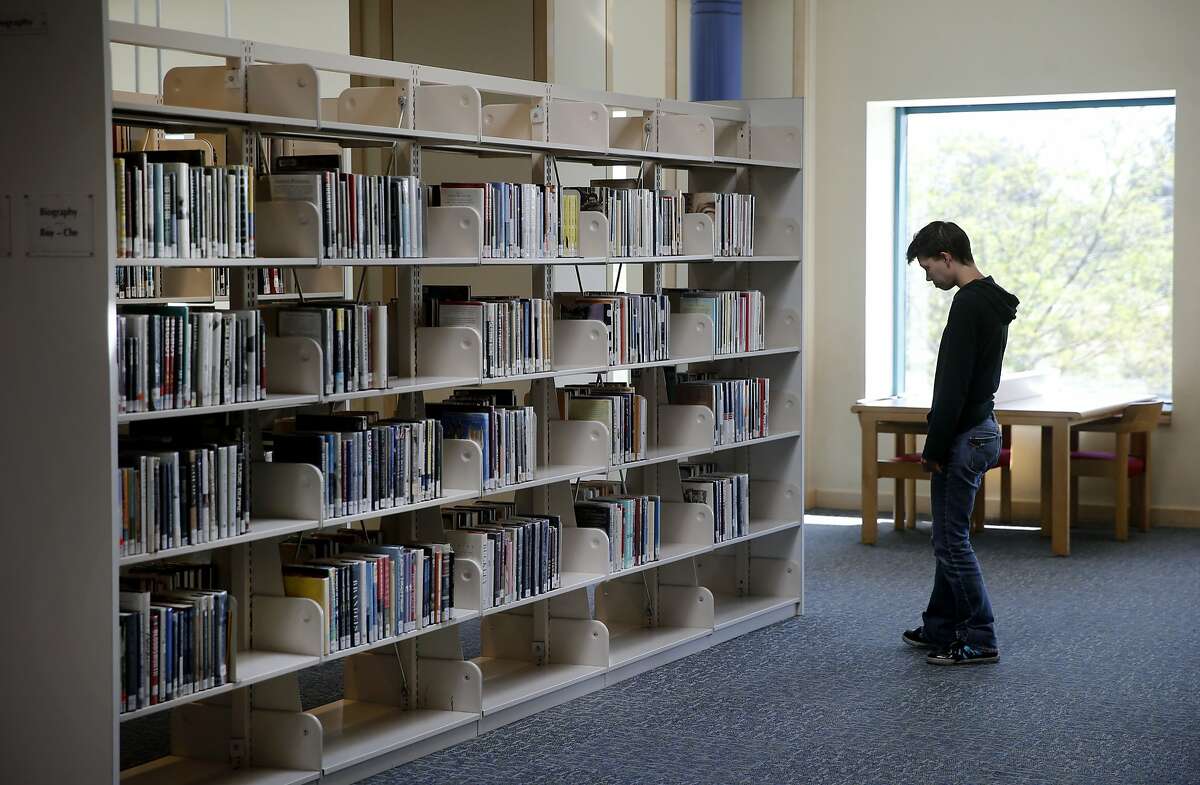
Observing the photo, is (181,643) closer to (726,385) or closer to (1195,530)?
(726,385)

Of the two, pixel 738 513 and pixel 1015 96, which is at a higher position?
pixel 1015 96

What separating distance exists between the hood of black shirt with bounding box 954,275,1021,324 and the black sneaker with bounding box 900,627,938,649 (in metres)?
1.40

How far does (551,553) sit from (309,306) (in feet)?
4.80

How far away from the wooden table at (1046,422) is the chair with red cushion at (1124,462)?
3.6 inches

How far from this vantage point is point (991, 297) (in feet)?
19.0

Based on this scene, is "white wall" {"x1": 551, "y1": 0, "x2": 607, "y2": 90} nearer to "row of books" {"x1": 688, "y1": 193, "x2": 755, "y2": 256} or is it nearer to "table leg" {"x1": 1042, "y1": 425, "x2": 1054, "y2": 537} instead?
"row of books" {"x1": 688, "y1": 193, "x2": 755, "y2": 256}

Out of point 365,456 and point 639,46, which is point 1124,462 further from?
point 365,456

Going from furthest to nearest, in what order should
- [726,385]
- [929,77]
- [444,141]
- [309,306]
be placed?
[929,77]
[726,385]
[444,141]
[309,306]

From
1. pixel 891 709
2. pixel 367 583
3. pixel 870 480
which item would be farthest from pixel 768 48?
pixel 367 583

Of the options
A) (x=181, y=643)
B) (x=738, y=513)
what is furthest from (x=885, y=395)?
(x=181, y=643)

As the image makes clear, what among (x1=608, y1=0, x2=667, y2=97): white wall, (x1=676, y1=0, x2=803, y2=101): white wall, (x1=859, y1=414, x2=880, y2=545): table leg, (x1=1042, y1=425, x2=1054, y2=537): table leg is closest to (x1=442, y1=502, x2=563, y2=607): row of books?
(x1=859, y1=414, x2=880, y2=545): table leg

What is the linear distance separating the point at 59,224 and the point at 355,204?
40.3 inches

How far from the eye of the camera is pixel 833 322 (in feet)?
33.4

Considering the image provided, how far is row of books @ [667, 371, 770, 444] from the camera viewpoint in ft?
21.1
